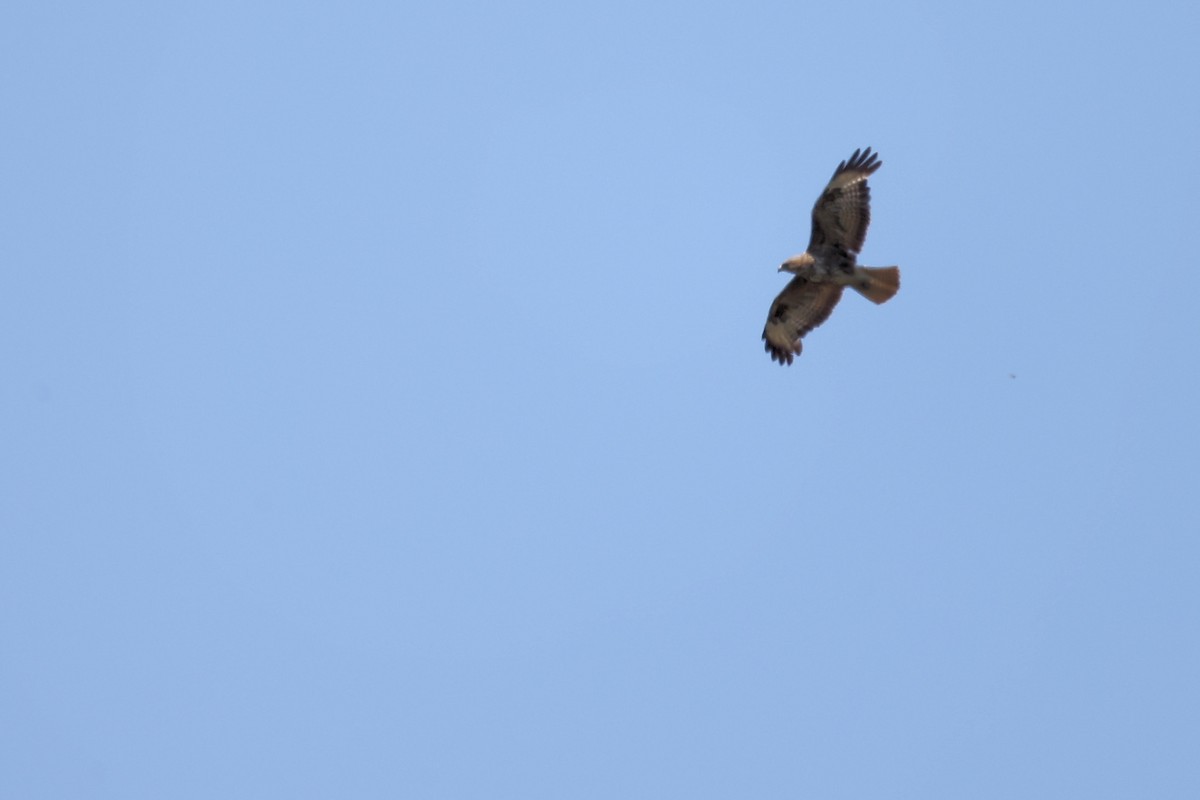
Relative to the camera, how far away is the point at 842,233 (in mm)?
23094

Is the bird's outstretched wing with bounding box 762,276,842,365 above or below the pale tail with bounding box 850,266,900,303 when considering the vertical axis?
above

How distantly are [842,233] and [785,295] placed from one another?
1550 mm

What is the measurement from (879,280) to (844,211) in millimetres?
1041

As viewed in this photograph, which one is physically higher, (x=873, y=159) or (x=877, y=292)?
(x=873, y=159)

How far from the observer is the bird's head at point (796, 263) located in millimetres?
23281

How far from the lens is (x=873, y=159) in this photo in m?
23.3

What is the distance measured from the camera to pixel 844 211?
23.1 meters

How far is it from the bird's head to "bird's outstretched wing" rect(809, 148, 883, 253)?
186mm

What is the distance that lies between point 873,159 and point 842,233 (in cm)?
114

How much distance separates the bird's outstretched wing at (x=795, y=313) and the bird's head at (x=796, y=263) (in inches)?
16.8

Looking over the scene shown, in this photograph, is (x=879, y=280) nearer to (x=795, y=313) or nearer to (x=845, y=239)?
(x=845, y=239)

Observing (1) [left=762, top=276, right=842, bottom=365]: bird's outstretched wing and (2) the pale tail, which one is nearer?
→ (2) the pale tail

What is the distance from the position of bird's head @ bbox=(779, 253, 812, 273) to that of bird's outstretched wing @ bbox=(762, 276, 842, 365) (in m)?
0.43

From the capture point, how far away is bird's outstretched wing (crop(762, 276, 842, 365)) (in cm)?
2406
